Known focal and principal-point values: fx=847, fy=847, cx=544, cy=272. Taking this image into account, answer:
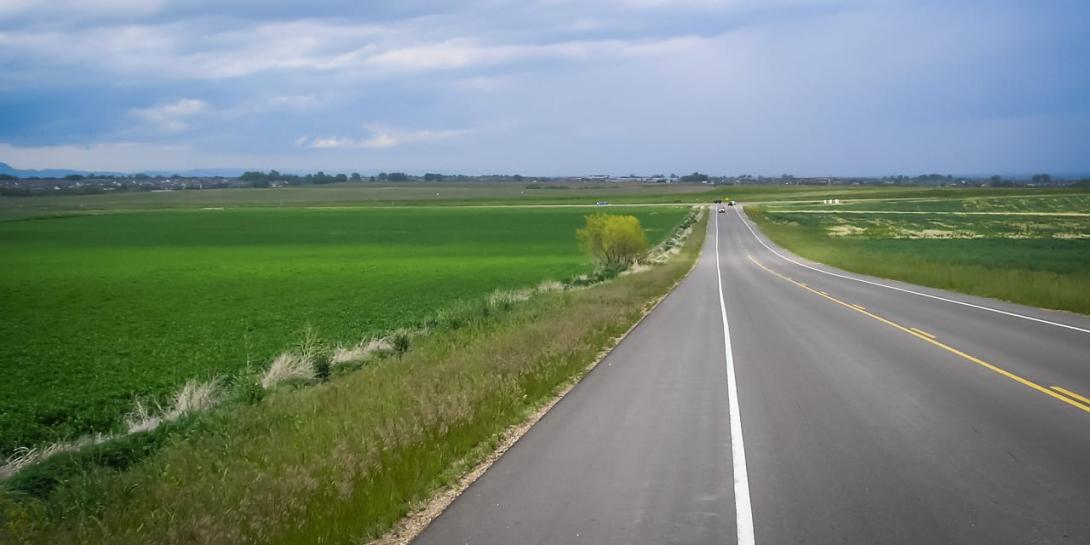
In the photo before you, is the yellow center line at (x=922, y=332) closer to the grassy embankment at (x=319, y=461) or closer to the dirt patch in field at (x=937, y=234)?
the grassy embankment at (x=319, y=461)

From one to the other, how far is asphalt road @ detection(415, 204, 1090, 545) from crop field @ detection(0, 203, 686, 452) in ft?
27.3

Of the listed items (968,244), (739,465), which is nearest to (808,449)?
(739,465)

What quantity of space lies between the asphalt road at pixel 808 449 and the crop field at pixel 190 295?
8.33 m

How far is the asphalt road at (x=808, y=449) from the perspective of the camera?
6.46 m

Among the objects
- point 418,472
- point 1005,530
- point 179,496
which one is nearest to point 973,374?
point 1005,530

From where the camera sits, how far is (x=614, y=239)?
54.3 meters

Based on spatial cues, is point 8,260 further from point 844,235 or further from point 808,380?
point 844,235

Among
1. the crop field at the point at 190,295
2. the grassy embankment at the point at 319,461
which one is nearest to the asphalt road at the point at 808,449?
the grassy embankment at the point at 319,461

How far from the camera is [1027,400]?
35.9 feet

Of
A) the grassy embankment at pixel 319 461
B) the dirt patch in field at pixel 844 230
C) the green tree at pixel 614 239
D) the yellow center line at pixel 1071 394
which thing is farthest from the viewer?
the dirt patch in field at pixel 844 230

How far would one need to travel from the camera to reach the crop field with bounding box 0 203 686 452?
16453 millimetres

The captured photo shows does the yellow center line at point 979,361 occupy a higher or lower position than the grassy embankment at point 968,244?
higher

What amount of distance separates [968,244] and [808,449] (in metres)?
63.8

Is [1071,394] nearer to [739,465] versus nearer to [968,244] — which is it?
[739,465]
